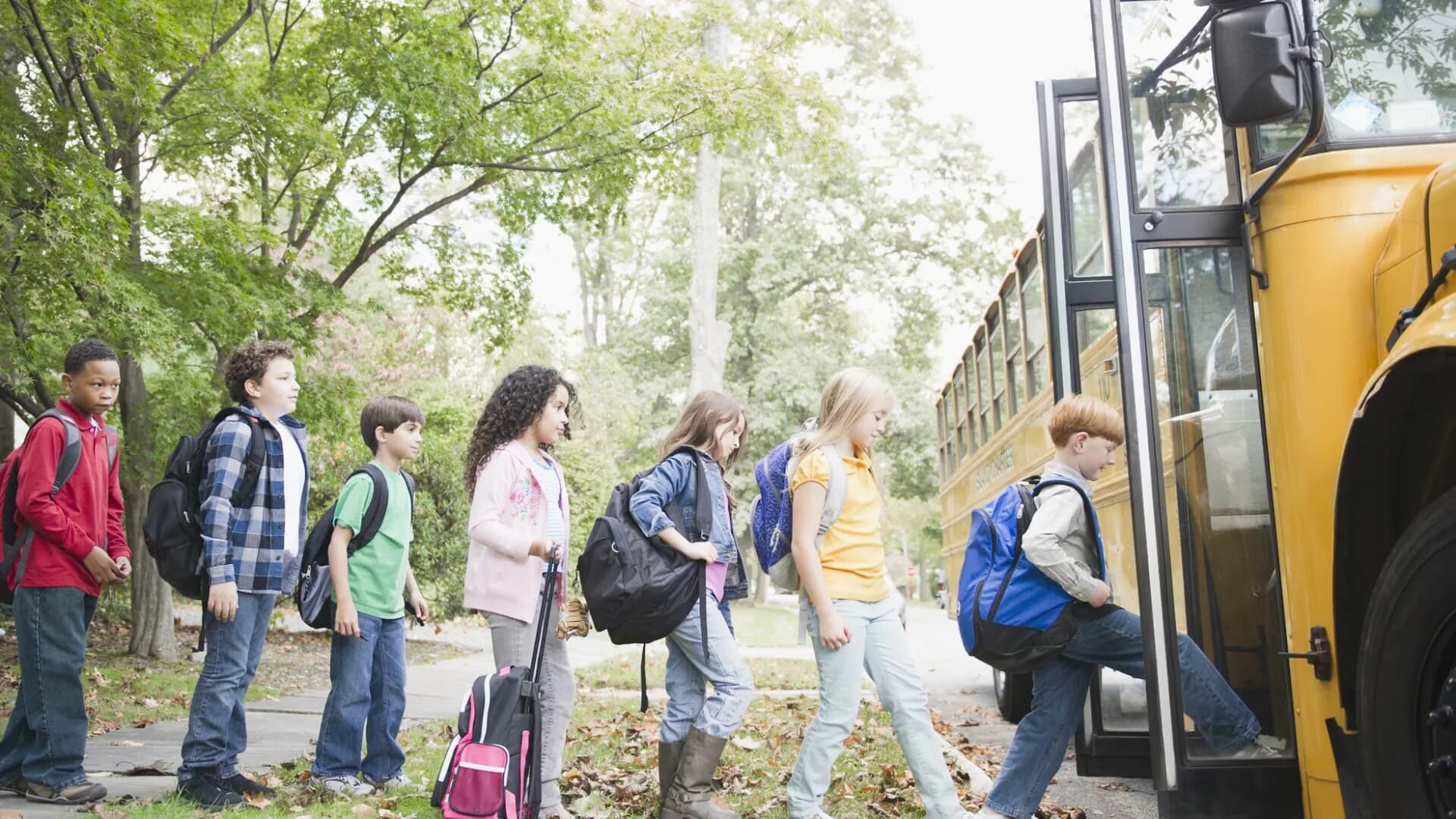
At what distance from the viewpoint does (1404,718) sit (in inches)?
98.6

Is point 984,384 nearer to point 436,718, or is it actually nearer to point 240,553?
point 436,718

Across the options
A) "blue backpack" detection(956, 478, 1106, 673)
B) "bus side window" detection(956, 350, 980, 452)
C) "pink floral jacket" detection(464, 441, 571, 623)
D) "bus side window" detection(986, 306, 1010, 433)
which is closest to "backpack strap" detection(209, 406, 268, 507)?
"pink floral jacket" detection(464, 441, 571, 623)

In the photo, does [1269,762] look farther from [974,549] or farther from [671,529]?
[671,529]

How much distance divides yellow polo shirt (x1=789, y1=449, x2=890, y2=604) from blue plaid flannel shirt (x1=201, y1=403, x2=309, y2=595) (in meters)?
1.94

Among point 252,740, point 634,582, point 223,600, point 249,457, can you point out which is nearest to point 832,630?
point 634,582

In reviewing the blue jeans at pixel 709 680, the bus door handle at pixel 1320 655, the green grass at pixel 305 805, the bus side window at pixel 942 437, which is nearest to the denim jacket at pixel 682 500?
the blue jeans at pixel 709 680

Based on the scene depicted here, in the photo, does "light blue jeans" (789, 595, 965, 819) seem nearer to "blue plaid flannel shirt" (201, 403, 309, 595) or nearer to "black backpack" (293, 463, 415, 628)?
"black backpack" (293, 463, 415, 628)

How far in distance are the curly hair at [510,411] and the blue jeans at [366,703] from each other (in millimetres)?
777

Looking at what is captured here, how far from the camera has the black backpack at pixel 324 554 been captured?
4535 millimetres

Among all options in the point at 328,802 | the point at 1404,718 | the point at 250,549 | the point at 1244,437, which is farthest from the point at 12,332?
the point at 1404,718

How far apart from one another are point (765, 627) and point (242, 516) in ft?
49.8

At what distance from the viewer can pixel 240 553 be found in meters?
4.30

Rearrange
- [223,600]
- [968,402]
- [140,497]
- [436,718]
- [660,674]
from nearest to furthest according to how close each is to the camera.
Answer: [223,600], [436,718], [140,497], [660,674], [968,402]

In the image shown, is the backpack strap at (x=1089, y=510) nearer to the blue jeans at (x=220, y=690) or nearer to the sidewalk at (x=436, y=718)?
the sidewalk at (x=436, y=718)
